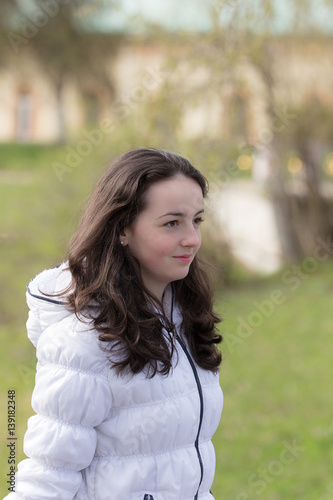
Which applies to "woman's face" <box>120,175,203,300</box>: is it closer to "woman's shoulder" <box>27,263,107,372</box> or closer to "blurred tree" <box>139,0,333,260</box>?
"woman's shoulder" <box>27,263,107,372</box>

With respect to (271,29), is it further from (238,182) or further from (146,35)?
(238,182)

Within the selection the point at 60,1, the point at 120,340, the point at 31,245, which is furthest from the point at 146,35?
the point at 60,1

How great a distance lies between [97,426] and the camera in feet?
4.17

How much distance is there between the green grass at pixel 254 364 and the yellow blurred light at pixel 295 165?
131 centimetres

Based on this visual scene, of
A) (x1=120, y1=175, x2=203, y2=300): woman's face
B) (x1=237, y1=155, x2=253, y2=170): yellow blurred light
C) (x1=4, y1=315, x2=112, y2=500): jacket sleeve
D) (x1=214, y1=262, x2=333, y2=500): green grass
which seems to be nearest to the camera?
(x1=4, y1=315, x2=112, y2=500): jacket sleeve

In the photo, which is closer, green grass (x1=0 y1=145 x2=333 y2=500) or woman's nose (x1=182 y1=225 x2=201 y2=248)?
woman's nose (x1=182 y1=225 x2=201 y2=248)

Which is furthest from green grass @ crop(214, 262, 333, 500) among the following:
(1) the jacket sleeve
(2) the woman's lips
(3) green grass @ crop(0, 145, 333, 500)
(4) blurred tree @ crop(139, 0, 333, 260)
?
(4) blurred tree @ crop(139, 0, 333, 260)

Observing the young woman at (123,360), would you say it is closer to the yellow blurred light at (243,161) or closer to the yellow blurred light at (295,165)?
the yellow blurred light at (243,161)

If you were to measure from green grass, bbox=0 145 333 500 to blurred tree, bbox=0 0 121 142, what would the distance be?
6.37 metres

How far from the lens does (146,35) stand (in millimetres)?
6660

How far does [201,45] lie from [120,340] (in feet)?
16.8

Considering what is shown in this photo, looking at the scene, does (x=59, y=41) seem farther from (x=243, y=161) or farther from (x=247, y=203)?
(x=243, y=161)

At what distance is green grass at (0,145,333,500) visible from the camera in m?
3.91

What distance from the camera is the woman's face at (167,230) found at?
4.38 feet
